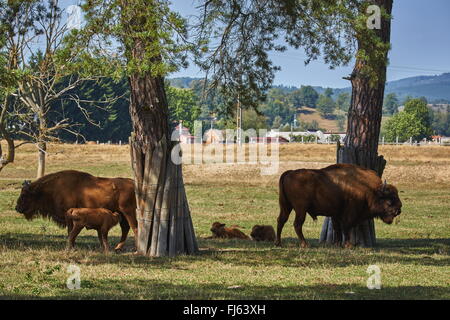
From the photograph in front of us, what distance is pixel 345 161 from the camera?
19.5 meters

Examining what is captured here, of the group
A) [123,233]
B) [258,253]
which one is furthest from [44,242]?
[258,253]

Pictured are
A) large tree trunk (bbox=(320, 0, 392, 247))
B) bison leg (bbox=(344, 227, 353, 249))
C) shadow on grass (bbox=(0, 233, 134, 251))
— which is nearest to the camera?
shadow on grass (bbox=(0, 233, 134, 251))

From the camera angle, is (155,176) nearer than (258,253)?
Yes

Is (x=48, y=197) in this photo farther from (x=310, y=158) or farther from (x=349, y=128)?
(x=310, y=158)

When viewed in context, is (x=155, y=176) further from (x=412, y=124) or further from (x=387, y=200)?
(x=412, y=124)

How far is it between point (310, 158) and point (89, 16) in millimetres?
56283

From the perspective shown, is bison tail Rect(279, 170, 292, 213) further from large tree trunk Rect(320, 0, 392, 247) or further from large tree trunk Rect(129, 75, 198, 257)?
large tree trunk Rect(129, 75, 198, 257)

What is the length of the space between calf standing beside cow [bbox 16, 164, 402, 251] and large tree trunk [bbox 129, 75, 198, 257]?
73 cm

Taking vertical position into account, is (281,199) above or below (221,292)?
Answer: above

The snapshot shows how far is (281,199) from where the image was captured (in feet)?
58.7

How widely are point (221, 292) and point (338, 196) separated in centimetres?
804

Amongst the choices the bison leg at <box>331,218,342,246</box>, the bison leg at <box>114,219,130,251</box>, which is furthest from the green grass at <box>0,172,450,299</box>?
the bison leg at <box>331,218,342,246</box>

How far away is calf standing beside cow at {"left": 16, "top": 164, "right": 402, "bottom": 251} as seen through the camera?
1597 cm

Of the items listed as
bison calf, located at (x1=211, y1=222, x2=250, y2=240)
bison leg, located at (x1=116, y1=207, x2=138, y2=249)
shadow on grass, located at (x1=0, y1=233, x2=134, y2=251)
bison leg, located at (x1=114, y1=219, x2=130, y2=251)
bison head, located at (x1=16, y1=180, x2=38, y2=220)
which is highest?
bison head, located at (x1=16, y1=180, x2=38, y2=220)
